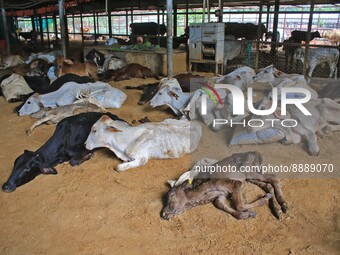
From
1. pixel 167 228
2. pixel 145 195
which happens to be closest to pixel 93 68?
pixel 145 195

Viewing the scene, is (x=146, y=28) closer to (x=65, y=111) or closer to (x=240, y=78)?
A: (x=240, y=78)

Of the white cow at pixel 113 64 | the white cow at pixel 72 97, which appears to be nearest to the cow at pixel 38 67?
the white cow at pixel 113 64

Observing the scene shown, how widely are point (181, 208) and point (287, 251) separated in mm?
878

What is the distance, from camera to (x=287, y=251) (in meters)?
2.40

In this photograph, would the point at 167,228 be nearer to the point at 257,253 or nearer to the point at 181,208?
the point at 181,208

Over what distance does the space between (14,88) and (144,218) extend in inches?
200

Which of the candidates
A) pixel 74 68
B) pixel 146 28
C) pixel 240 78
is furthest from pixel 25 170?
pixel 146 28

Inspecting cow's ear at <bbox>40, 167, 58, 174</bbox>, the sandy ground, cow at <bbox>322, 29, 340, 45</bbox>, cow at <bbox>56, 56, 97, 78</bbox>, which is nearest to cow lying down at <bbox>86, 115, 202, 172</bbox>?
the sandy ground

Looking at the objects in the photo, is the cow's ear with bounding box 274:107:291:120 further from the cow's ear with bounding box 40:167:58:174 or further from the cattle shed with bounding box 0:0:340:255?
the cow's ear with bounding box 40:167:58:174

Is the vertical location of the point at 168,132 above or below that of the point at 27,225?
above

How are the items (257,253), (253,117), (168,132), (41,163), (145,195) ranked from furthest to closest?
(253,117)
(168,132)
(41,163)
(145,195)
(257,253)

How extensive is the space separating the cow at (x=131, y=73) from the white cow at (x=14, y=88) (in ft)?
6.33

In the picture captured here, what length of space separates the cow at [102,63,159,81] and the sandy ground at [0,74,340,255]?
440 cm

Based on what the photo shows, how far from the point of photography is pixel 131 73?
805 centimetres
